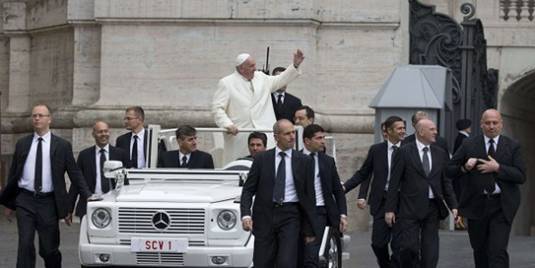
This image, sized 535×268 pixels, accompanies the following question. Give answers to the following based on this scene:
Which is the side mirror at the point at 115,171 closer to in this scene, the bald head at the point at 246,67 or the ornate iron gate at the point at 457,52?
the bald head at the point at 246,67

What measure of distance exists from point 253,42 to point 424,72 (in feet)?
11.5

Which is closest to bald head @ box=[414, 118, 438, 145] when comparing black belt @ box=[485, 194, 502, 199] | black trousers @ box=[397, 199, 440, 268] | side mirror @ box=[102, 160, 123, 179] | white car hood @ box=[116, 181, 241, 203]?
black trousers @ box=[397, 199, 440, 268]

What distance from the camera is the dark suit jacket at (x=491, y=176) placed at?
15.7 m

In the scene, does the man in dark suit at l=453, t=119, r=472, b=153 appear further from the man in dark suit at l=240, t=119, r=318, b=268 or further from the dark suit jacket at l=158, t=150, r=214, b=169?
the man in dark suit at l=240, t=119, r=318, b=268

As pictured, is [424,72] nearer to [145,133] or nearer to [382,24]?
[382,24]

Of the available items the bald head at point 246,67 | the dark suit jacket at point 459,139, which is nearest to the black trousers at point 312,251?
the bald head at point 246,67

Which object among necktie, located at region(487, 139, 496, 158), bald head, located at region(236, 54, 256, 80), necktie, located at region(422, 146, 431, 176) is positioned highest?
bald head, located at region(236, 54, 256, 80)

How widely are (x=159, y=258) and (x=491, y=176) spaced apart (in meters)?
3.28

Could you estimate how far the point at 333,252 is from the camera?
613 inches

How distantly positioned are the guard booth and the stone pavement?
1.49 metres

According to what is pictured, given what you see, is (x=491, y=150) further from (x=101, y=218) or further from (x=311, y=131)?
(x=101, y=218)

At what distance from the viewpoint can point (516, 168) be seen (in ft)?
51.7

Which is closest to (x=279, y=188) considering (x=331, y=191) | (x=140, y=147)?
(x=331, y=191)

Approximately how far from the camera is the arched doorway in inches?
1099
